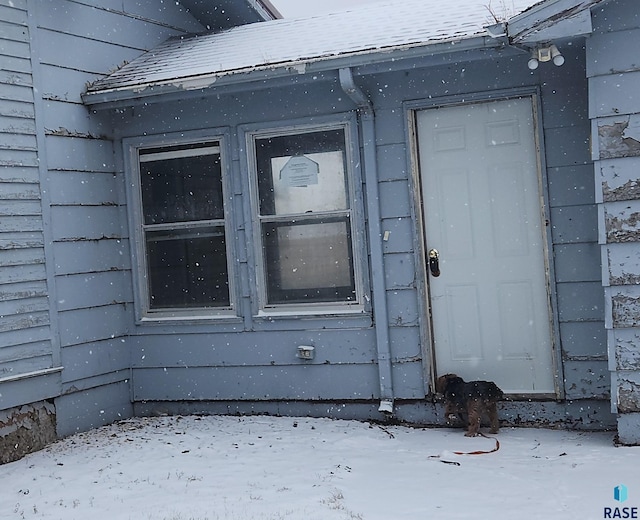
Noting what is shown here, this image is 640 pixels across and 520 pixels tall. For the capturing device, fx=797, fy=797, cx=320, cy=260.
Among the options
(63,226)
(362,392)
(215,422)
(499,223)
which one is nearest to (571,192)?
(499,223)

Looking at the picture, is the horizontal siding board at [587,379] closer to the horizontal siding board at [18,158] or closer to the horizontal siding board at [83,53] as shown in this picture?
the horizontal siding board at [18,158]

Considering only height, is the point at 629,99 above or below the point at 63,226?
above

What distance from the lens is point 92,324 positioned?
22.7 ft

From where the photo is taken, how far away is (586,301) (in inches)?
235

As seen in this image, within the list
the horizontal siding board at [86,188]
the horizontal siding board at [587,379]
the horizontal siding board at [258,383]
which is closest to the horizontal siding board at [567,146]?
the horizontal siding board at [587,379]

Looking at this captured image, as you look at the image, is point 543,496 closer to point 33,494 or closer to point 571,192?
point 571,192

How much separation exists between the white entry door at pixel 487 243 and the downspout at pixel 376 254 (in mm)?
380

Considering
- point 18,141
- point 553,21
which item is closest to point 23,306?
point 18,141

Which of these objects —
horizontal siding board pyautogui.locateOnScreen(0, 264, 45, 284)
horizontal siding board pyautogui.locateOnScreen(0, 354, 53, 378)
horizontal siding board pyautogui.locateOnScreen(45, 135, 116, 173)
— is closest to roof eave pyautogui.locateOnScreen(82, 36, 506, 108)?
horizontal siding board pyautogui.locateOnScreen(45, 135, 116, 173)

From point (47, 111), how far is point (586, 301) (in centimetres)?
458

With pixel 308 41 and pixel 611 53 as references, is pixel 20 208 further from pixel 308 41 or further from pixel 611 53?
pixel 611 53

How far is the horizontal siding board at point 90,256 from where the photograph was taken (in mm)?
6668

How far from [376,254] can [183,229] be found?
72.8 inches

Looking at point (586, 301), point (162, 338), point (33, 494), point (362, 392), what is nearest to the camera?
point (33, 494)
